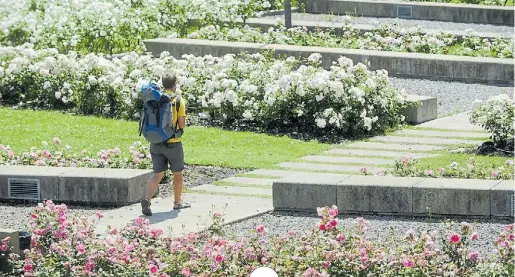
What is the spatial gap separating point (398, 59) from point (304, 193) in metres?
8.08

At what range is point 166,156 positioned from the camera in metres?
12.4

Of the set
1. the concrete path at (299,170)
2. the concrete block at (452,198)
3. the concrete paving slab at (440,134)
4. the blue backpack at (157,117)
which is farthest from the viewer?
the concrete paving slab at (440,134)

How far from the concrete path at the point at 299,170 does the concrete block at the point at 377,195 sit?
0.48m

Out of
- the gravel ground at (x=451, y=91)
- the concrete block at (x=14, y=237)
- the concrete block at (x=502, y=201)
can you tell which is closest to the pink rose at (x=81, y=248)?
the concrete block at (x=14, y=237)

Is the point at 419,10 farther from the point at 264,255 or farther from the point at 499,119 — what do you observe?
the point at 264,255

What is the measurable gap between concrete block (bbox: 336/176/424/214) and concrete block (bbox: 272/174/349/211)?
0.09 metres

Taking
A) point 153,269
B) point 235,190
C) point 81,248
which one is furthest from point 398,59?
point 153,269

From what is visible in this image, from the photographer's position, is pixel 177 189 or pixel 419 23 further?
pixel 419 23

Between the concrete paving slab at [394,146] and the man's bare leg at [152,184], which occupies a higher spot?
the man's bare leg at [152,184]

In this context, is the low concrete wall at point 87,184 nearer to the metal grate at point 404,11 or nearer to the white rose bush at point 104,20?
the white rose bush at point 104,20

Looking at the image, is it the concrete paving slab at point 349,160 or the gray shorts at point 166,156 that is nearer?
the gray shorts at point 166,156

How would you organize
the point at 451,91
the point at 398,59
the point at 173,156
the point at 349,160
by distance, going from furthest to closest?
the point at 398,59 < the point at 451,91 < the point at 349,160 < the point at 173,156

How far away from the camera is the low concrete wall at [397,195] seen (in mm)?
11602

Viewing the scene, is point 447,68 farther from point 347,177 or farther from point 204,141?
point 347,177
